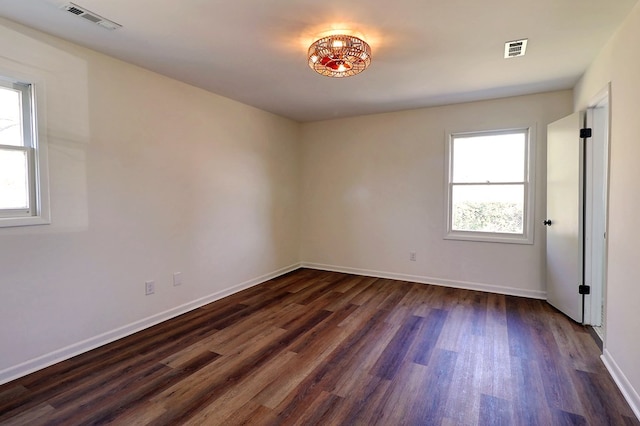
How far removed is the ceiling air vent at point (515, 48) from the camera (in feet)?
7.90

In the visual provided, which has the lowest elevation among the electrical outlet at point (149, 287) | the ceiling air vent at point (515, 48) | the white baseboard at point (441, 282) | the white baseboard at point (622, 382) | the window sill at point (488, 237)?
the white baseboard at point (622, 382)

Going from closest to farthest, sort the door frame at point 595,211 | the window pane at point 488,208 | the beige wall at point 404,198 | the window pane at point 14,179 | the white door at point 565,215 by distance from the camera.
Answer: the window pane at point 14,179
the door frame at point 595,211
the white door at point 565,215
the beige wall at point 404,198
the window pane at point 488,208

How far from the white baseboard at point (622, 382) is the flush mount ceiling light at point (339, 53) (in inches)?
110

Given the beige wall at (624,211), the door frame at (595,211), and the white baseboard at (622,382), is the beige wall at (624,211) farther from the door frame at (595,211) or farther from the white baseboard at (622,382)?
the door frame at (595,211)

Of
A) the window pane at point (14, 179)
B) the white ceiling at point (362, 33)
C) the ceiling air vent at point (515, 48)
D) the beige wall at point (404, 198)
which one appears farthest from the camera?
the beige wall at point (404, 198)

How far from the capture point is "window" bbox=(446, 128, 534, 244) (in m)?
3.85

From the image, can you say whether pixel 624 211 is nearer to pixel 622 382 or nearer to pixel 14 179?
pixel 622 382

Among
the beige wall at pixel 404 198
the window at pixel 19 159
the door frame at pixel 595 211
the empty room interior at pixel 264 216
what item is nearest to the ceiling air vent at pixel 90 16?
the empty room interior at pixel 264 216

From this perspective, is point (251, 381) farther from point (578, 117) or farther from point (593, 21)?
point (578, 117)

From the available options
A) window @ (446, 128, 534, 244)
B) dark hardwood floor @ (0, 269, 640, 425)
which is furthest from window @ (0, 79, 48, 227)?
window @ (446, 128, 534, 244)

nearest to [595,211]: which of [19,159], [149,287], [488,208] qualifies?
[488,208]

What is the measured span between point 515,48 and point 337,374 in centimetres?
289

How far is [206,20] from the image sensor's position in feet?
6.97

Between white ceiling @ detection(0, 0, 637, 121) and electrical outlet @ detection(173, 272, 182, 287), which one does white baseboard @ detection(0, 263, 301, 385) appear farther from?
white ceiling @ detection(0, 0, 637, 121)
